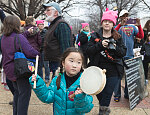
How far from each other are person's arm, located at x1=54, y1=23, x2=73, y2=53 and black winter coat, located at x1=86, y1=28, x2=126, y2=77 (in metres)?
0.37

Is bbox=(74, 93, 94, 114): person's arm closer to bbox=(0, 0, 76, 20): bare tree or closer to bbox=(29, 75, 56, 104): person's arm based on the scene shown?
bbox=(29, 75, 56, 104): person's arm

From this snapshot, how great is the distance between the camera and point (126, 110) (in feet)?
11.7

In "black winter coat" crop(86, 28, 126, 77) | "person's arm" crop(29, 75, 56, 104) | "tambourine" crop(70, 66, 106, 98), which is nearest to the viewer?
"tambourine" crop(70, 66, 106, 98)

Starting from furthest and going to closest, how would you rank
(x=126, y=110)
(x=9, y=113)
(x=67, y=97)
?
(x=126, y=110)
(x=9, y=113)
(x=67, y=97)

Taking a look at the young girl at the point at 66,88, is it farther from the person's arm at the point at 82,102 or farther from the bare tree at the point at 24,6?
the bare tree at the point at 24,6

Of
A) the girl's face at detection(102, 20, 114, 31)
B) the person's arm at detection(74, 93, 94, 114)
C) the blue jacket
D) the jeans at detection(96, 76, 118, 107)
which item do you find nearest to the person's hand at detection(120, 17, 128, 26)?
the girl's face at detection(102, 20, 114, 31)

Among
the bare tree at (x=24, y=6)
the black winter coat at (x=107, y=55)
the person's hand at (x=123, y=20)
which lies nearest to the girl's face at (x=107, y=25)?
the black winter coat at (x=107, y=55)

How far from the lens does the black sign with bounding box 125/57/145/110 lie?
3.59 metres

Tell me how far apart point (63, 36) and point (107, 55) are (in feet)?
2.53

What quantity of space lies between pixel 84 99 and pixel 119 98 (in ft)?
9.08

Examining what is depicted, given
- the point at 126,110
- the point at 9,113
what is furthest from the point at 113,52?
the point at 9,113

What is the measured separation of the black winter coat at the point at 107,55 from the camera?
2752 mm

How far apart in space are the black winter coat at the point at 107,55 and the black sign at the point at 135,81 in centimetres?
85

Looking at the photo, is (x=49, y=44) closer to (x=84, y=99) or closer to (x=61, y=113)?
(x=61, y=113)
